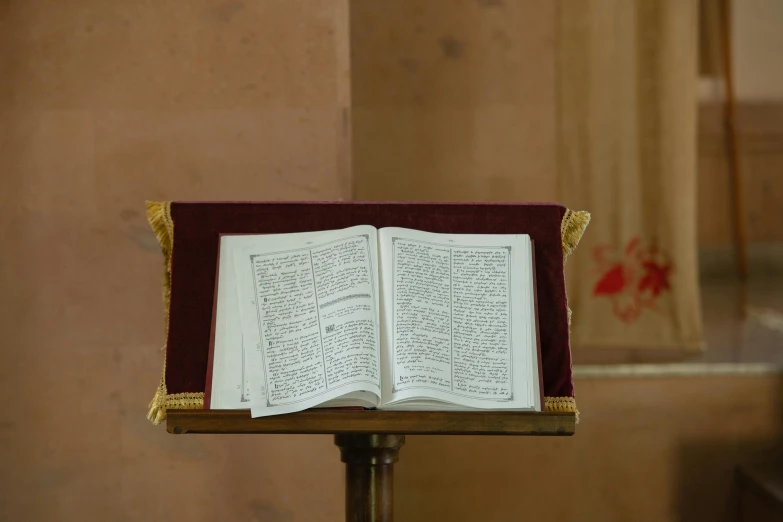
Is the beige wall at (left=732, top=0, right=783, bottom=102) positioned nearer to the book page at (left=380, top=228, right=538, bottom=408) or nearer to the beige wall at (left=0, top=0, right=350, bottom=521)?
the beige wall at (left=0, top=0, right=350, bottom=521)

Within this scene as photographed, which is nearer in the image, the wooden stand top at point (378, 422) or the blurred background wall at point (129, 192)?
the wooden stand top at point (378, 422)

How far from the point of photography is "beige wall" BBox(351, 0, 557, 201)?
2.66m

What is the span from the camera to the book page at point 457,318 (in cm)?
118

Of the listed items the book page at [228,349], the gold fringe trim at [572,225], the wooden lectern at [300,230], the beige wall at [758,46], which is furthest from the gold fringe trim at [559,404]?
the beige wall at [758,46]

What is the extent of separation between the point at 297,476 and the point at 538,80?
1.59 m

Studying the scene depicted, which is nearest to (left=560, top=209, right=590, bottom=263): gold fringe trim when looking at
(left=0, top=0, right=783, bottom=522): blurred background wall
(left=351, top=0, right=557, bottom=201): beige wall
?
(left=0, top=0, right=783, bottom=522): blurred background wall

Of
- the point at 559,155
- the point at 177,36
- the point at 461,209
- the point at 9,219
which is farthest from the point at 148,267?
the point at 559,155

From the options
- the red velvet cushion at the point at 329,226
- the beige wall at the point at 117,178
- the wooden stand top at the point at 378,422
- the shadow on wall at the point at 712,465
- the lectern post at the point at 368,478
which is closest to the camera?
the wooden stand top at the point at 378,422

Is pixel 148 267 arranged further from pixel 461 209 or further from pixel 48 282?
pixel 461 209

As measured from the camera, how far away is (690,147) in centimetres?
268

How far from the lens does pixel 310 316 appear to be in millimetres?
1219

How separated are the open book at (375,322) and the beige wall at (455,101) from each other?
4.67 ft

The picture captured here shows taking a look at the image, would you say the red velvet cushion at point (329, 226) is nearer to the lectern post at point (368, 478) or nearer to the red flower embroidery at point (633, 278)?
the lectern post at point (368, 478)

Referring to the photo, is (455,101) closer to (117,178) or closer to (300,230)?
(117,178)
